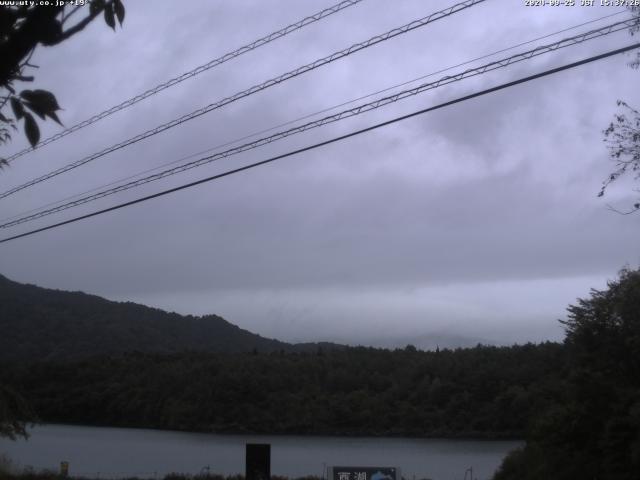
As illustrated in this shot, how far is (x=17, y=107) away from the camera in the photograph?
3801 millimetres

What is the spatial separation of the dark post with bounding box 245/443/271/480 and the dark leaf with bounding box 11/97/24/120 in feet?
46.5

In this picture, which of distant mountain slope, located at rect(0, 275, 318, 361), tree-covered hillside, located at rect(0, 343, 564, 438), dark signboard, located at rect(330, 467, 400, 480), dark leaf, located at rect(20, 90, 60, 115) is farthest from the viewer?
distant mountain slope, located at rect(0, 275, 318, 361)

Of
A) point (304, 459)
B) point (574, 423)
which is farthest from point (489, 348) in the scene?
point (574, 423)

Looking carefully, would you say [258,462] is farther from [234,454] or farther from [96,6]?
[96,6]

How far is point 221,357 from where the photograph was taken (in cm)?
4441

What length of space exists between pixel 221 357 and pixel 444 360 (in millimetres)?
14988

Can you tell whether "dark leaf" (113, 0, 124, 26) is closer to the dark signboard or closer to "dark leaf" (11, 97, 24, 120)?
"dark leaf" (11, 97, 24, 120)

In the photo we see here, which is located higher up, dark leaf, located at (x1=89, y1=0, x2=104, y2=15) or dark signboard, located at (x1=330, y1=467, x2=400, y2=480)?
dark leaf, located at (x1=89, y1=0, x2=104, y2=15)

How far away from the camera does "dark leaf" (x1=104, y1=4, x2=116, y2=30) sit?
13.1ft

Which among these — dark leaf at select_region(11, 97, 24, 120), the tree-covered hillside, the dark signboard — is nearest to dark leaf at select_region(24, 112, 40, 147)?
dark leaf at select_region(11, 97, 24, 120)

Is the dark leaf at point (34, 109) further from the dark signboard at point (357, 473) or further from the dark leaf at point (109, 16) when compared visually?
the dark signboard at point (357, 473)

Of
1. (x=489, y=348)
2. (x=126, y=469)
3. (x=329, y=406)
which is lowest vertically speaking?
(x=126, y=469)

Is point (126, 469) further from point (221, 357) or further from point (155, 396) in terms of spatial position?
point (221, 357)

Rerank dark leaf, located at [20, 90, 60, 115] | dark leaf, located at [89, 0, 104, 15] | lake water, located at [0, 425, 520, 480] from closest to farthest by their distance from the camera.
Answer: dark leaf, located at [20, 90, 60, 115] < dark leaf, located at [89, 0, 104, 15] < lake water, located at [0, 425, 520, 480]
